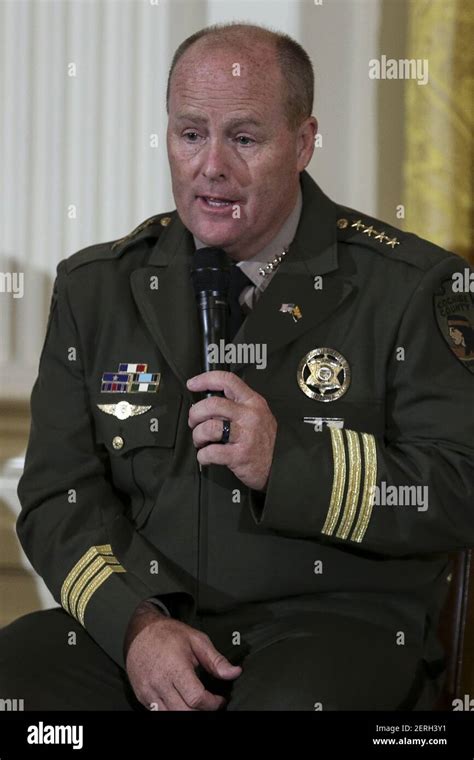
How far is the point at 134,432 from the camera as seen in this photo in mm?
1830

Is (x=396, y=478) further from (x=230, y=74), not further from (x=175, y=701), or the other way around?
(x=230, y=74)

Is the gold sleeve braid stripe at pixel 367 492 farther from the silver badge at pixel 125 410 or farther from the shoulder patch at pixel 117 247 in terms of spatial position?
the shoulder patch at pixel 117 247

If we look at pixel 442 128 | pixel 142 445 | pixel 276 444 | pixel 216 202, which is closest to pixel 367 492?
pixel 276 444

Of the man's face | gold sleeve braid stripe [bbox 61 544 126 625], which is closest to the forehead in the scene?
the man's face

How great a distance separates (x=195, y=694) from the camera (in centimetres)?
156

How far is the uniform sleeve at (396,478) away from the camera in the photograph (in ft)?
5.40

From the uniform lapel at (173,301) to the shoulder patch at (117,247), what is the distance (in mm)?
38

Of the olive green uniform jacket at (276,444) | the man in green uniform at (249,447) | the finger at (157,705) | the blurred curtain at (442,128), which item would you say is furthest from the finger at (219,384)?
the blurred curtain at (442,128)

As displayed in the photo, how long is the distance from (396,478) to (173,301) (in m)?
0.47

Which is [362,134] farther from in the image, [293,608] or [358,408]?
[293,608]
